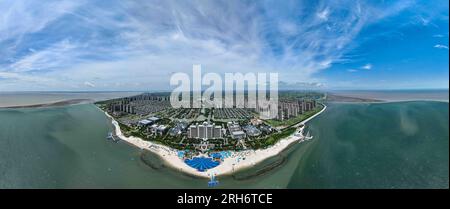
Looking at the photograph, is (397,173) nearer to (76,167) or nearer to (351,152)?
(351,152)

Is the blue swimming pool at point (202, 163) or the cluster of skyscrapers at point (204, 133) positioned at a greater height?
the cluster of skyscrapers at point (204, 133)

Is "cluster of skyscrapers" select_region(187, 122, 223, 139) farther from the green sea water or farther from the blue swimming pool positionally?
the green sea water

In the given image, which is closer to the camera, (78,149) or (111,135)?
(78,149)

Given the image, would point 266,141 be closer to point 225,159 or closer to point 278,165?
point 278,165

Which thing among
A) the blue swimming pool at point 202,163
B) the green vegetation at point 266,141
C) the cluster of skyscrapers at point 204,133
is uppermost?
the cluster of skyscrapers at point 204,133

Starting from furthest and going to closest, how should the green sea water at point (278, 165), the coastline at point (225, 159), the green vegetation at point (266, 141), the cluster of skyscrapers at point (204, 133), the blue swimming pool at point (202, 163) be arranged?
the cluster of skyscrapers at point (204, 133) < the green vegetation at point (266, 141) < the blue swimming pool at point (202, 163) < the coastline at point (225, 159) < the green sea water at point (278, 165)

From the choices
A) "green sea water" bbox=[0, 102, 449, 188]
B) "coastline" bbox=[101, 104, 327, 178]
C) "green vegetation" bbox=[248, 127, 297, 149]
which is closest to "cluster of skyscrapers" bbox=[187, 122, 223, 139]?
"coastline" bbox=[101, 104, 327, 178]

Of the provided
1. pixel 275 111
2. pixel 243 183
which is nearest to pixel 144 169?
pixel 243 183

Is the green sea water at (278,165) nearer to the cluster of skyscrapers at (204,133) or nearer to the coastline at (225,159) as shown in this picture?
the coastline at (225,159)

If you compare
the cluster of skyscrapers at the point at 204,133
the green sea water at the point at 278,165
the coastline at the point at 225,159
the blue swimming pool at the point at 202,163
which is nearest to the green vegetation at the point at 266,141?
the coastline at the point at 225,159
